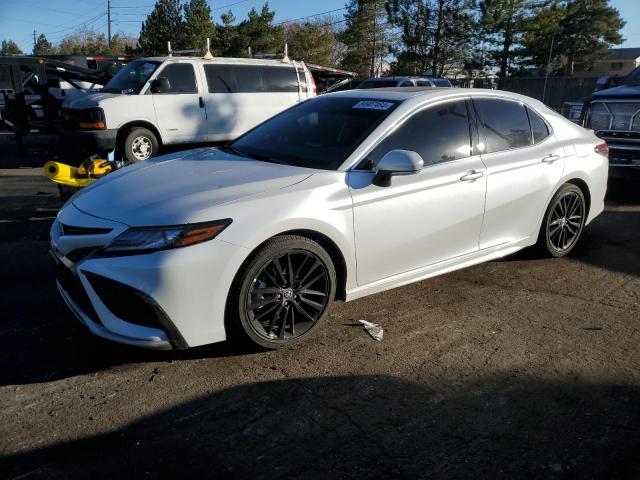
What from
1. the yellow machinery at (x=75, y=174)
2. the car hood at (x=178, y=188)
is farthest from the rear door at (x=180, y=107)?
the car hood at (x=178, y=188)

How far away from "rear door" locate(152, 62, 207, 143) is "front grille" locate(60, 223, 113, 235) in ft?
23.9

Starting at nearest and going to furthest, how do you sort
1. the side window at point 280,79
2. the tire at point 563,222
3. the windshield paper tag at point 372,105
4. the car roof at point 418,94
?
the windshield paper tag at point 372,105 → the car roof at point 418,94 → the tire at point 563,222 → the side window at point 280,79

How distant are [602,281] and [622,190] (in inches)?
201

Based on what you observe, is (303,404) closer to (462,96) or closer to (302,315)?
(302,315)

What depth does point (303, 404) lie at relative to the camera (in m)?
2.95

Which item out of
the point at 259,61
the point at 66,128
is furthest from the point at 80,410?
the point at 259,61

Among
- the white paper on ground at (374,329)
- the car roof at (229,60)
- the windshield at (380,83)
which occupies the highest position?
the car roof at (229,60)

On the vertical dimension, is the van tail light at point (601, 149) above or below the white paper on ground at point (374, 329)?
above

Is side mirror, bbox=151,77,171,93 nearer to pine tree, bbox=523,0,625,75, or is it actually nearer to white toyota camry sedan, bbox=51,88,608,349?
white toyota camry sedan, bbox=51,88,608,349

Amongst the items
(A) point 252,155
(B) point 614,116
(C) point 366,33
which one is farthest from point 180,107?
(C) point 366,33

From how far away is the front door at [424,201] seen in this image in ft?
12.2

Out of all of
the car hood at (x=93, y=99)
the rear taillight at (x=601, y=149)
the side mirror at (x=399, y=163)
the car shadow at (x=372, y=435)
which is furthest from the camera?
the car hood at (x=93, y=99)

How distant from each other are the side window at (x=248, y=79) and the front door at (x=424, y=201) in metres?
7.68

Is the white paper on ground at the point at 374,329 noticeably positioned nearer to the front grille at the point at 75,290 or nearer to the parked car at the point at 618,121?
the front grille at the point at 75,290
